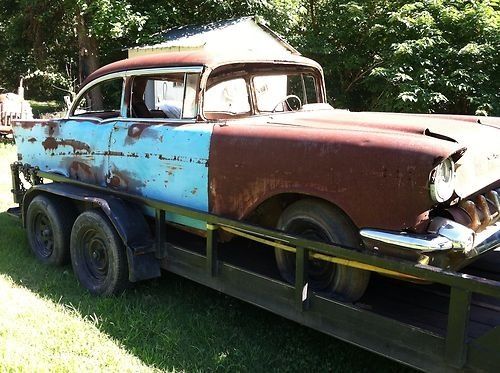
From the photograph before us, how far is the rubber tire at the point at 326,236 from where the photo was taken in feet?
10.0

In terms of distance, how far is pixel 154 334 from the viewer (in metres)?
3.72

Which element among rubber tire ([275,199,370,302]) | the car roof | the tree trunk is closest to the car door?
the car roof

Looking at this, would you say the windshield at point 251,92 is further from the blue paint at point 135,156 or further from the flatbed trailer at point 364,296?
the flatbed trailer at point 364,296

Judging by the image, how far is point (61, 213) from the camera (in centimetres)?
495

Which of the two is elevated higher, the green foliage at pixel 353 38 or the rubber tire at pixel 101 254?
the green foliage at pixel 353 38

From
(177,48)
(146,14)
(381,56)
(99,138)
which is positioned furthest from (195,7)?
(99,138)

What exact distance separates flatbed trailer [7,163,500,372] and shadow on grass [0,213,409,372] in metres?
0.34

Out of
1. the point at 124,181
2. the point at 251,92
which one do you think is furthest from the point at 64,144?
the point at 251,92

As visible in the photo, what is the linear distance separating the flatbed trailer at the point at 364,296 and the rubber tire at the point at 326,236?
4.1 inches

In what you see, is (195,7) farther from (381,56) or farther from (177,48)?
(381,56)

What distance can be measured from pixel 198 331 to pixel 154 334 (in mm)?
307

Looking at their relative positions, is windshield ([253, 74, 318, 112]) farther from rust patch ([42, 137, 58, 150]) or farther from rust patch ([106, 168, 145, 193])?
rust patch ([42, 137, 58, 150])

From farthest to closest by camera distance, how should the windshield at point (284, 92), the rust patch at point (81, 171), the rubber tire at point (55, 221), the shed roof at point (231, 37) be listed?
1. the shed roof at point (231, 37)
2. the rubber tire at point (55, 221)
3. the rust patch at point (81, 171)
4. the windshield at point (284, 92)

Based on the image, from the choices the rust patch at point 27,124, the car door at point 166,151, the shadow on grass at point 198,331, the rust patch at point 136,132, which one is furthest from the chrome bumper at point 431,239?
the rust patch at point 27,124
